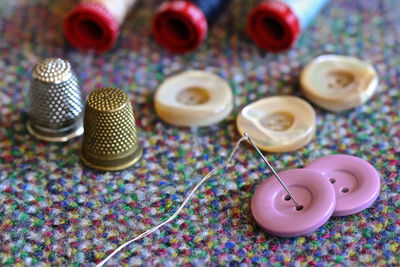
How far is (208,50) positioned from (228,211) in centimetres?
39

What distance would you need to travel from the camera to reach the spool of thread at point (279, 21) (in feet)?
3.11

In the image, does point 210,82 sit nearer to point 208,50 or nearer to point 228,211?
point 208,50

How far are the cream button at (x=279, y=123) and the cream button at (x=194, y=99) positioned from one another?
0.13ft

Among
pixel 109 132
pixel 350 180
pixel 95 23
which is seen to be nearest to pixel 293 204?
pixel 350 180

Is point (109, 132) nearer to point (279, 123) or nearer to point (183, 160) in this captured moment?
point (183, 160)

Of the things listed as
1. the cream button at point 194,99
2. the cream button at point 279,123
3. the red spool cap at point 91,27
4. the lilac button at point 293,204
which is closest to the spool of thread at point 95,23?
the red spool cap at point 91,27

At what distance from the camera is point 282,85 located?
0.97 m

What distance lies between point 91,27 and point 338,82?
1.45 ft

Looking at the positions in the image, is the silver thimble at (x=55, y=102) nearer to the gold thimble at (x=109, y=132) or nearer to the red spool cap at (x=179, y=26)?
the gold thimble at (x=109, y=132)

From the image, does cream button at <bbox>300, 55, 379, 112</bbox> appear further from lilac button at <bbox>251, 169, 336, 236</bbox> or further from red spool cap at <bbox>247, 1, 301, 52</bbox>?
lilac button at <bbox>251, 169, 336, 236</bbox>

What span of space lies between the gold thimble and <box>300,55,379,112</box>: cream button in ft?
0.98

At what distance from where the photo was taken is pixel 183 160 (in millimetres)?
836

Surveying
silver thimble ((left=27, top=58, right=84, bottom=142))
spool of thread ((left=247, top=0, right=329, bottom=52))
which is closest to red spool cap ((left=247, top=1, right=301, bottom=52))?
spool of thread ((left=247, top=0, right=329, bottom=52))

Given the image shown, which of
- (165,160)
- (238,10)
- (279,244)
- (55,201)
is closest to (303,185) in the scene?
(279,244)
